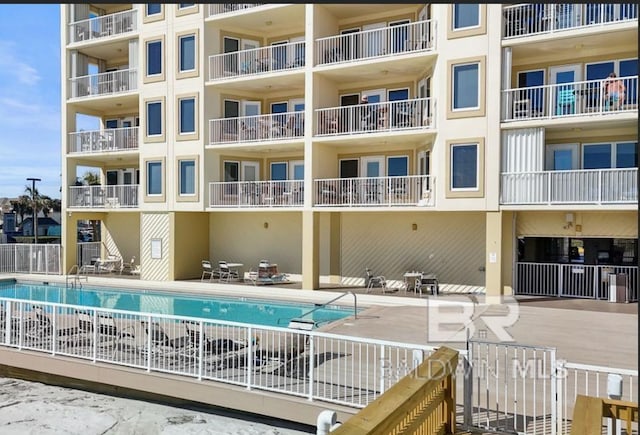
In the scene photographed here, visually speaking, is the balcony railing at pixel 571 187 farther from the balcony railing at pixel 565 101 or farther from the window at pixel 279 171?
the window at pixel 279 171

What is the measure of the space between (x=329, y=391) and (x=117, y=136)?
2026 centimetres

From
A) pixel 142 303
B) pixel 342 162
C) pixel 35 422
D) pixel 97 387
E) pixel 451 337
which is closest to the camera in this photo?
pixel 35 422

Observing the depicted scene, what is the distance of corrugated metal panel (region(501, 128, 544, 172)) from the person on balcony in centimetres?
211

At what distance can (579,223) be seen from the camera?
1669cm

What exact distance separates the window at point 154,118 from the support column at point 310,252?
8.52 metres

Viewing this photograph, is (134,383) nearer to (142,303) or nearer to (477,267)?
(142,303)

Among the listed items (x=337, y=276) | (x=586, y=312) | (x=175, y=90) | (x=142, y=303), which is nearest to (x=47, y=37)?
(x=175, y=90)

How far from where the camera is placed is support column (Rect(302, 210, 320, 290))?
1866 centimetres

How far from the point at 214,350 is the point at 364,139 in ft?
37.7

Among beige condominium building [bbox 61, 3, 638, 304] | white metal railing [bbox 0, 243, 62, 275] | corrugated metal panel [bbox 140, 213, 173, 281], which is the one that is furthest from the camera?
white metal railing [bbox 0, 243, 62, 275]

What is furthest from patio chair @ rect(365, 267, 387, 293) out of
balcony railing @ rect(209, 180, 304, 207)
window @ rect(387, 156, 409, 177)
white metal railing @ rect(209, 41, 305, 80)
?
white metal railing @ rect(209, 41, 305, 80)

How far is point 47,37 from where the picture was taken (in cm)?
2491

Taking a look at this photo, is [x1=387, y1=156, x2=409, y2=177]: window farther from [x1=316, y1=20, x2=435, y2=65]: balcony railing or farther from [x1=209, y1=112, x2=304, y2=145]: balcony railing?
[x1=316, y1=20, x2=435, y2=65]: balcony railing

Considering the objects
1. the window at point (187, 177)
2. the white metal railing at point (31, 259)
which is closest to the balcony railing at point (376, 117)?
the window at point (187, 177)
